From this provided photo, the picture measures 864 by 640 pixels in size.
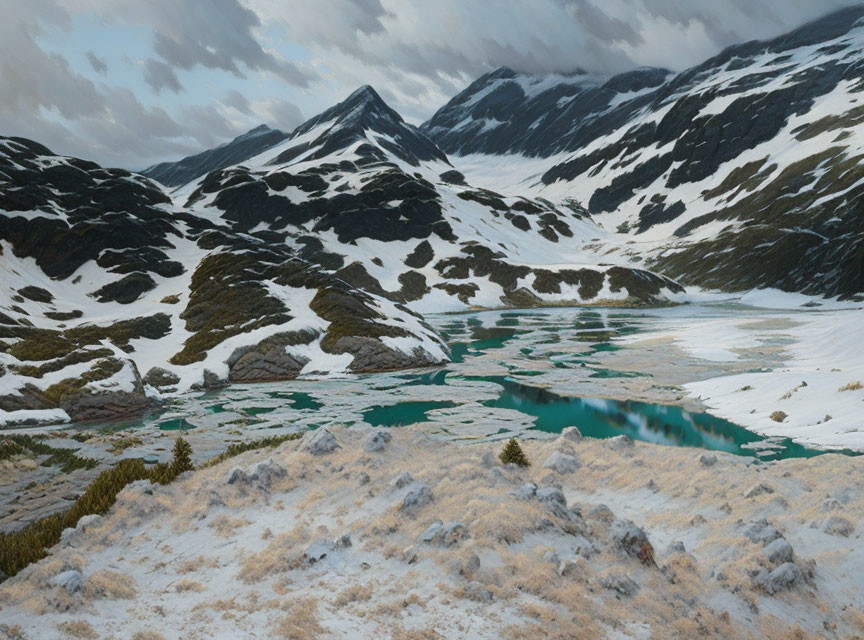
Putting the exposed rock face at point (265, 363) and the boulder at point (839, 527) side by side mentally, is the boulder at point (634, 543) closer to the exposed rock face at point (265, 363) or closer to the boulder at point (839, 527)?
the boulder at point (839, 527)

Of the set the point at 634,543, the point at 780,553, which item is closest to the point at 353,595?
the point at 634,543

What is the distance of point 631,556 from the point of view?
1246 centimetres

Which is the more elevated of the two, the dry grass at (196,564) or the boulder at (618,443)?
the boulder at (618,443)

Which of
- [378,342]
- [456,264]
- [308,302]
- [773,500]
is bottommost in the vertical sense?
[773,500]

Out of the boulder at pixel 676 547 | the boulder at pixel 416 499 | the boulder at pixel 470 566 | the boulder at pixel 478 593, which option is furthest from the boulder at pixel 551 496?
the boulder at pixel 478 593

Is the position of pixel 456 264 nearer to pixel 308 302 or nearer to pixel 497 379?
pixel 308 302

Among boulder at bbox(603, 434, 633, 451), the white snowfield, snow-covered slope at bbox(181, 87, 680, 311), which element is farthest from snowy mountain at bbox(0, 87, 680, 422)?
boulder at bbox(603, 434, 633, 451)

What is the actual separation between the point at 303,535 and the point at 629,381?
3721cm

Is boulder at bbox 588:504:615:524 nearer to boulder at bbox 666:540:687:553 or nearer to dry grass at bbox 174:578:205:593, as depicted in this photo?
boulder at bbox 666:540:687:553

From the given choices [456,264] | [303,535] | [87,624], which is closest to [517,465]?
[303,535]

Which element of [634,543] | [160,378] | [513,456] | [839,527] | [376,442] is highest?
[160,378]

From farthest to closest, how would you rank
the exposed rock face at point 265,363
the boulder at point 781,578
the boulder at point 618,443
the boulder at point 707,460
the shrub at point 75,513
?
the exposed rock face at point 265,363
the boulder at point 618,443
the boulder at point 707,460
the shrub at point 75,513
the boulder at point 781,578

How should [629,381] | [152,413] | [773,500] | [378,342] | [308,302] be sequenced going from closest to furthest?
[773,500], [152,413], [629,381], [378,342], [308,302]

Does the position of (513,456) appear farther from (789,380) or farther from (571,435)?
(789,380)
